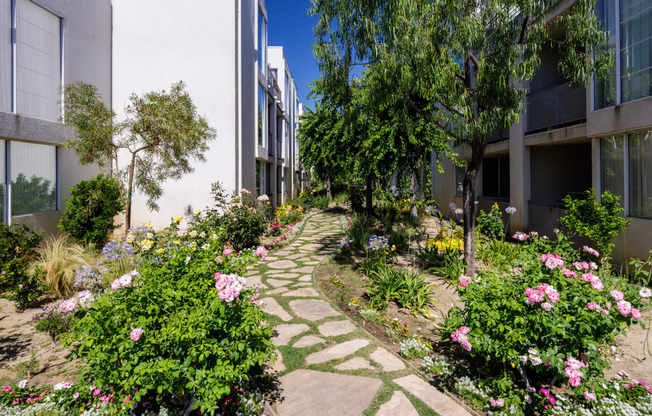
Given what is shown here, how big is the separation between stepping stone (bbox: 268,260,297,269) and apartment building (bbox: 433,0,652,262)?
6.76 meters

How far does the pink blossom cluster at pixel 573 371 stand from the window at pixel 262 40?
13.3m

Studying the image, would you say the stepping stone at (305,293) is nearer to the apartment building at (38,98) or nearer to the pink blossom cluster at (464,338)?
the pink blossom cluster at (464,338)

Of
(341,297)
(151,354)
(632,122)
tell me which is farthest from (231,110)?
(632,122)

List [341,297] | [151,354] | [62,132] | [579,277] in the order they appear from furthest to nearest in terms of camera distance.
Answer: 1. [62,132]
2. [341,297]
3. [579,277]
4. [151,354]

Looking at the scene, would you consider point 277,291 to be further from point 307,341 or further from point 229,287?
point 229,287

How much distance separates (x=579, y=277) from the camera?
9.34ft

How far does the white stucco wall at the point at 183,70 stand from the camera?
9609 millimetres

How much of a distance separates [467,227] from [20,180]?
9.29 m

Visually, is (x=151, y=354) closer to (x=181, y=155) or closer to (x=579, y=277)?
(x=579, y=277)

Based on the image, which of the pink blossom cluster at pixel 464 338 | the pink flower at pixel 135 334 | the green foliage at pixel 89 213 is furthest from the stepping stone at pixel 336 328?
the green foliage at pixel 89 213

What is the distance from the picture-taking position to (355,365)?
126 inches

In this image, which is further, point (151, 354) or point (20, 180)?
point (20, 180)

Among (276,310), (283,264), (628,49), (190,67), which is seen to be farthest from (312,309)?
(190,67)

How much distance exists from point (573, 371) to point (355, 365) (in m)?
1.79
